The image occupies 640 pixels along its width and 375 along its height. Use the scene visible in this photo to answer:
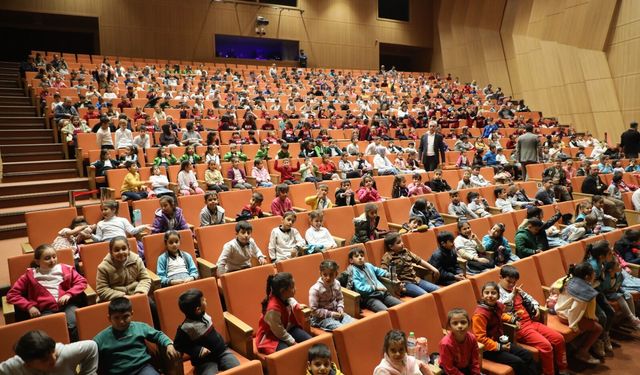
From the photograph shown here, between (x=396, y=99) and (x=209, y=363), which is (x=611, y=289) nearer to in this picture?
(x=209, y=363)

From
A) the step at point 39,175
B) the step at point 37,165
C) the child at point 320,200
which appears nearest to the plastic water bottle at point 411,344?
the child at point 320,200

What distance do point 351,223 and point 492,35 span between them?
11.4 metres

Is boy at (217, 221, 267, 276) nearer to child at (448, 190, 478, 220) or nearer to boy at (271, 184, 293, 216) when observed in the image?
boy at (271, 184, 293, 216)

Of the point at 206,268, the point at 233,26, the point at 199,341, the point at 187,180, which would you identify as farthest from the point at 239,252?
the point at 233,26

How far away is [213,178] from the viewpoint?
5121 millimetres

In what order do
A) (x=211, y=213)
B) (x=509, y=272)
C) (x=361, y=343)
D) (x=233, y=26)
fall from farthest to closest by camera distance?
1. (x=233, y=26)
2. (x=211, y=213)
3. (x=509, y=272)
4. (x=361, y=343)

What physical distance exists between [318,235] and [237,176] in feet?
6.87

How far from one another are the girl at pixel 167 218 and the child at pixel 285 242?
0.75 m

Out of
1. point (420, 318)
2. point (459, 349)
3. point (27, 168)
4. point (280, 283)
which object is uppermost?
point (27, 168)

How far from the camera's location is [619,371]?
8.43 feet

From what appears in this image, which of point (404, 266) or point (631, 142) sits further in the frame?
point (631, 142)

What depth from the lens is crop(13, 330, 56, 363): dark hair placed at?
1638mm

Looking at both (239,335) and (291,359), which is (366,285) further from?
(291,359)

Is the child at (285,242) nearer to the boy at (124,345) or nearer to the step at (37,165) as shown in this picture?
the boy at (124,345)
